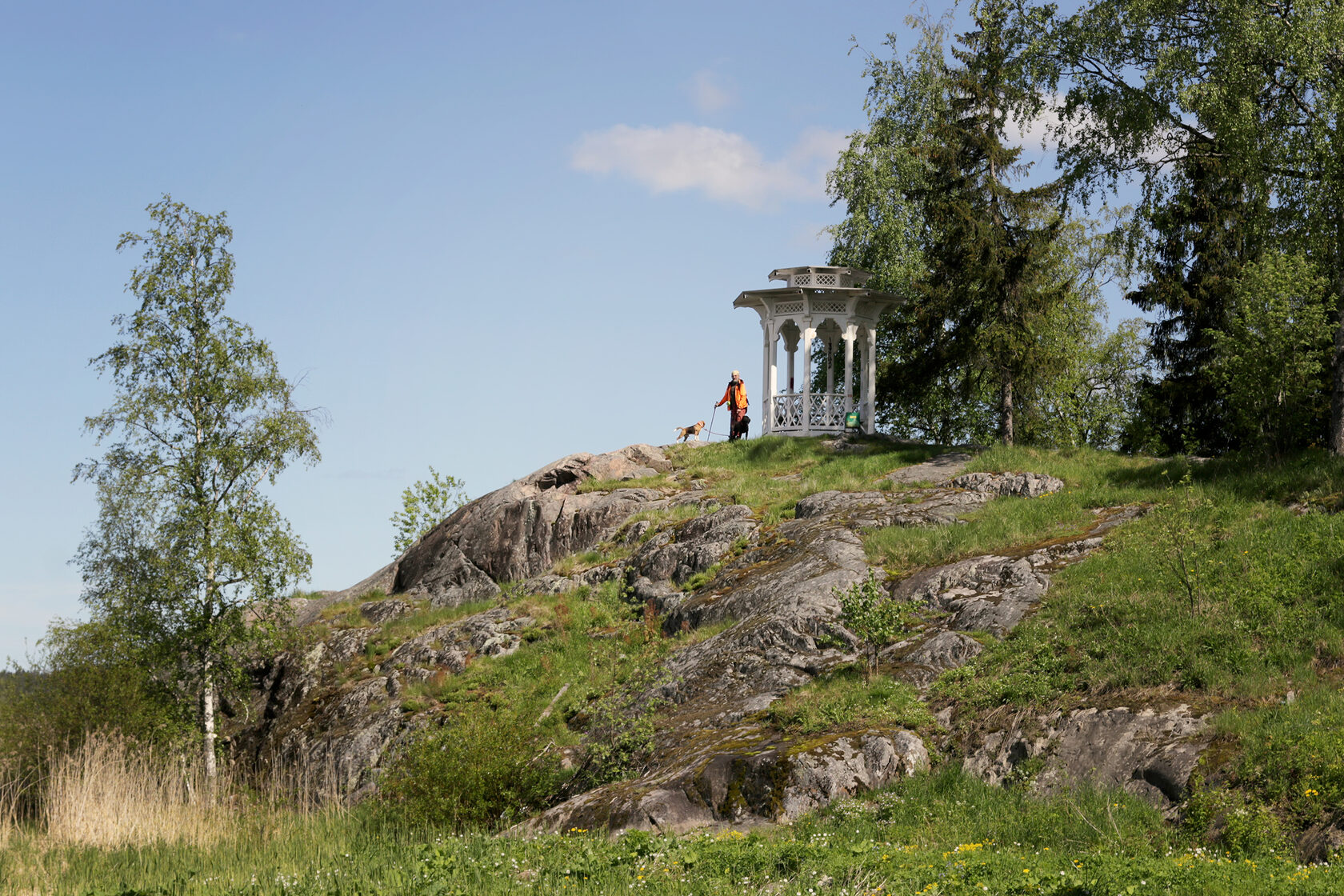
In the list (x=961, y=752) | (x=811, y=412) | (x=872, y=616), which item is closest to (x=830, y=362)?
(x=811, y=412)

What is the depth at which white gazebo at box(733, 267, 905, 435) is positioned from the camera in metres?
29.8

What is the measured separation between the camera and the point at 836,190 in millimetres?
38219

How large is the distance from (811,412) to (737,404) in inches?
102

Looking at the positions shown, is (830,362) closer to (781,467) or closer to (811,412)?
(811,412)

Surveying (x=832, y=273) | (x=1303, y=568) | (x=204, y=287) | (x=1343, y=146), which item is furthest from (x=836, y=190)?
(x=1303, y=568)

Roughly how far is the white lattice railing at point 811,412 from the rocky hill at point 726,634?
1385mm

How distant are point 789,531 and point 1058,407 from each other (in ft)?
65.1

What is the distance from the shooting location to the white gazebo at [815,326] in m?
29.8

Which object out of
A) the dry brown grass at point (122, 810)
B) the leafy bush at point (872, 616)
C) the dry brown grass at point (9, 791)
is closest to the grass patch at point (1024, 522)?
the leafy bush at point (872, 616)

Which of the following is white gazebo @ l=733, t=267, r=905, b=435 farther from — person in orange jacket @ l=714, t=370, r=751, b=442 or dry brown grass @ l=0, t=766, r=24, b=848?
dry brown grass @ l=0, t=766, r=24, b=848

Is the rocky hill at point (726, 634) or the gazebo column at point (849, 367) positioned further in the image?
the gazebo column at point (849, 367)

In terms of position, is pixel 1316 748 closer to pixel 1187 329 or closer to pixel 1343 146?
pixel 1343 146

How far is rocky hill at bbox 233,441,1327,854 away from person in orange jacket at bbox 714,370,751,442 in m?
1.72

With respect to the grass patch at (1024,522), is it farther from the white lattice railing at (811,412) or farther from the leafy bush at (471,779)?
the white lattice railing at (811,412)
